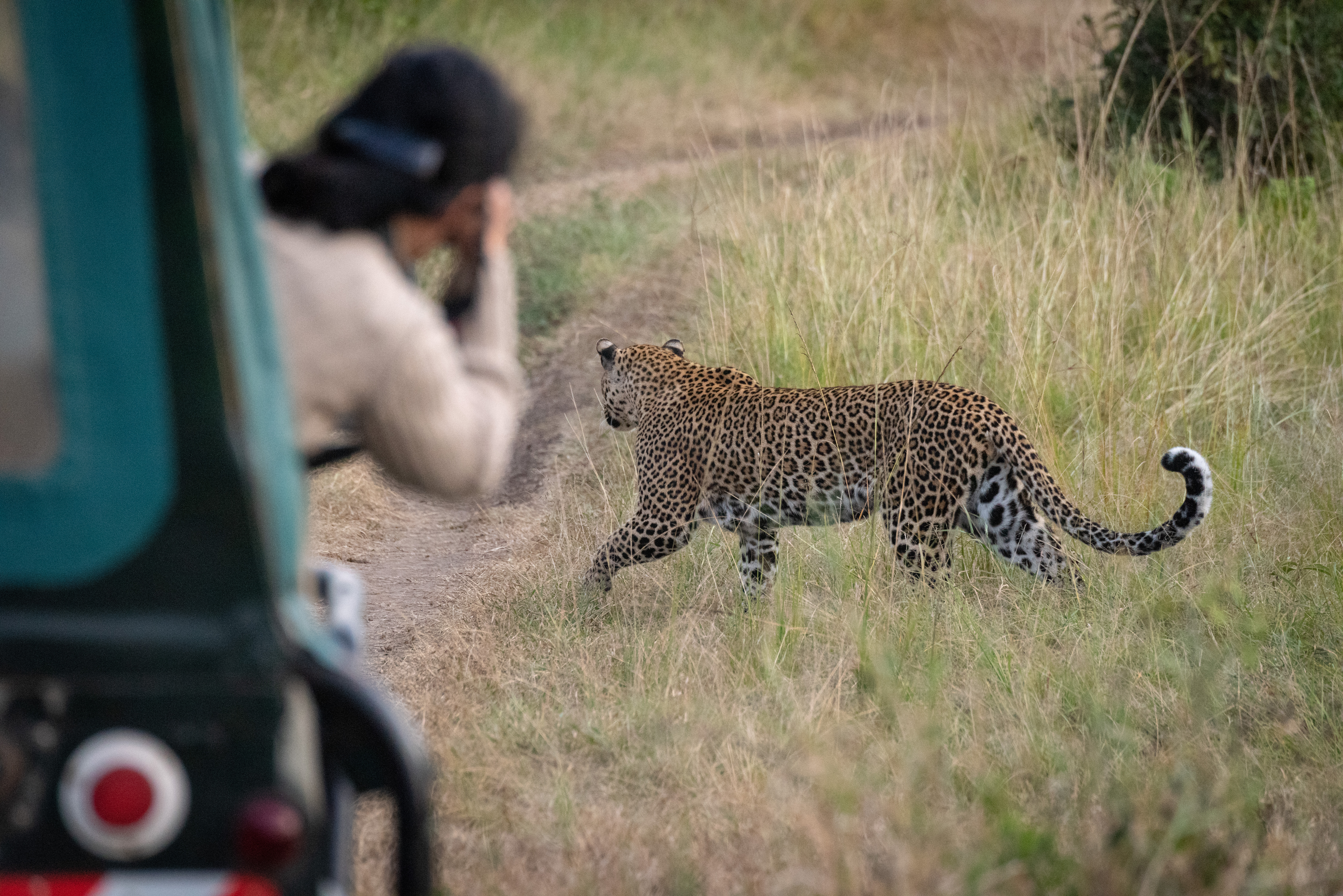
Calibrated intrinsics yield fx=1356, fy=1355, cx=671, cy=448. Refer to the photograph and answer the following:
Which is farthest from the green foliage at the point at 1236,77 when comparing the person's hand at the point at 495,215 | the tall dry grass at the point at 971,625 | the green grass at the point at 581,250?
the person's hand at the point at 495,215

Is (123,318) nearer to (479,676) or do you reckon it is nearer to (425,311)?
(425,311)

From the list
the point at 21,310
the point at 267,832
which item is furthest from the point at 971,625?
the point at 21,310

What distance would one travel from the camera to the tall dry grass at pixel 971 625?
2574 mm

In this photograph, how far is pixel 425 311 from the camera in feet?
5.93

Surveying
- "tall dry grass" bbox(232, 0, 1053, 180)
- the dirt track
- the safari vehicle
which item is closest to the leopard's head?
the dirt track

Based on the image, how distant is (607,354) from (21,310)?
3422 millimetres

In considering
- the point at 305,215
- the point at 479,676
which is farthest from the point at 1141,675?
the point at 305,215

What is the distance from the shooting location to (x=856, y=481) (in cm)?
414

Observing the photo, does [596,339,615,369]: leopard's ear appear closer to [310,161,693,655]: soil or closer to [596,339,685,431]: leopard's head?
[596,339,685,431]: leopard's head

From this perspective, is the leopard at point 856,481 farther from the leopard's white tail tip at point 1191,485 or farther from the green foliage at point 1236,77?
the green foliage at point 1236,77

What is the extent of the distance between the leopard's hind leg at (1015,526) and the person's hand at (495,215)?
7.74ft

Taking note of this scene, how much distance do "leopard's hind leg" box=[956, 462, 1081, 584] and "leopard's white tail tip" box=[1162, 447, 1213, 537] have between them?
40cm

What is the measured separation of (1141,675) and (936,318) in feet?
6.29

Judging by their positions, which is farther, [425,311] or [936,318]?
[936,318]
